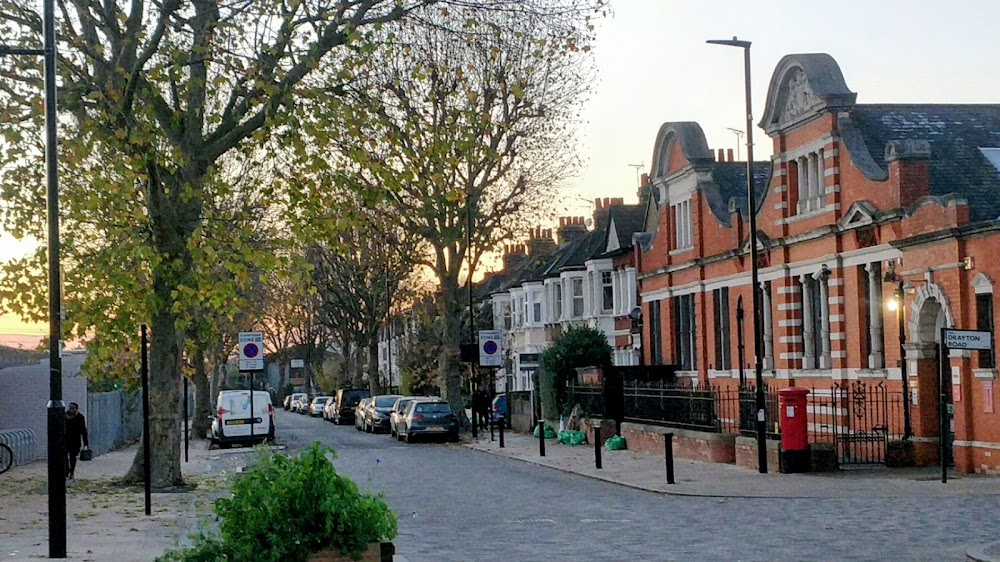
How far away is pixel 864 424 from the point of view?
1202 inches

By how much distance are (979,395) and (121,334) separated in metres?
14.9

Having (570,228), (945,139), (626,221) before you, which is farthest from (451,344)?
(570,228)

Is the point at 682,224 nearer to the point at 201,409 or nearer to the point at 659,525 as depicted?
the point at 201,409

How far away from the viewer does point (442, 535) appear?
16.7 metres

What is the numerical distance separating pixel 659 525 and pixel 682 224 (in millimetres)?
27858

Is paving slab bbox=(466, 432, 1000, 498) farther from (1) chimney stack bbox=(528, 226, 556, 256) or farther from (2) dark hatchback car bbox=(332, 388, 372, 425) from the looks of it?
(2) dark hatchback car bbox=(332, 388, 372, 425)

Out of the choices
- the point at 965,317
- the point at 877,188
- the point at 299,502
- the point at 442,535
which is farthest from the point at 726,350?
the point at 299,502

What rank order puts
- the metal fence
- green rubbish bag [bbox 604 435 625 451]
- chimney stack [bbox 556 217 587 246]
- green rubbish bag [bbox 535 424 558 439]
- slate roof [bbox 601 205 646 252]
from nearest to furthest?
green rubbish bag [bbox 604 435 625 451]
the metal fence
green rubbish bag [bbox 535 424 558 439]
slate roof [bbox 601 205 646 252]
chimney stack [bbox 556 217 587 246]

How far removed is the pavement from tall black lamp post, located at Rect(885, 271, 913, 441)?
1342 cm

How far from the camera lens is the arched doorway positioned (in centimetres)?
2573

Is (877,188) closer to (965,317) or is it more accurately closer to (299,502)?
(965,317)

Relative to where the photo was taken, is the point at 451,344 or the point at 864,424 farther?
the point at 451,344

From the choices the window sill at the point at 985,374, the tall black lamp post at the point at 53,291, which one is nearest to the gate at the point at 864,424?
the window sill at the point at 985,374

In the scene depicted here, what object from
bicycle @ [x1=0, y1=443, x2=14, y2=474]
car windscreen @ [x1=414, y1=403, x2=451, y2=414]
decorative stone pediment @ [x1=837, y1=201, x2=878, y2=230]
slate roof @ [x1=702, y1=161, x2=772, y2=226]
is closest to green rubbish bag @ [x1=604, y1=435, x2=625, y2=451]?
slate roof @ [x1=702, y1=161, x2=772, y2=226]
